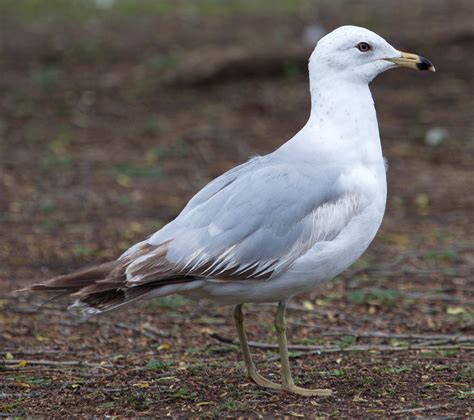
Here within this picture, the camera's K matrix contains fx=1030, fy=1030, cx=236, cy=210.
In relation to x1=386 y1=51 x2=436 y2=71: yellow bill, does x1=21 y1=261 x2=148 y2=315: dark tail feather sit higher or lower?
lower

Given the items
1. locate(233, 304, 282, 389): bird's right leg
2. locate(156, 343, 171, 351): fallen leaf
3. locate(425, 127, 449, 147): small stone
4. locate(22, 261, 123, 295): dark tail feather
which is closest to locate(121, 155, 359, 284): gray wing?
locate(22, 261, 123, 295): dark tail feather

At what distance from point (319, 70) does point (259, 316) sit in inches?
80.2

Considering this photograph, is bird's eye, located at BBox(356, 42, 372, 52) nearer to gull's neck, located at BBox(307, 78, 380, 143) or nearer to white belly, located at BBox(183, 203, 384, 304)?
gull's neck, located at BBox(307, 78, 380, 143)

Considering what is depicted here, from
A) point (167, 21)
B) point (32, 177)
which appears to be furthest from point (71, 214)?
point (167, 21)

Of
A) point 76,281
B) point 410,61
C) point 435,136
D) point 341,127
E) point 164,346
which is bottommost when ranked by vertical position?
point 164,346

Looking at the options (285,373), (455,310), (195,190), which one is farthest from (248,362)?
(195,190)

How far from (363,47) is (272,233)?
1.07m

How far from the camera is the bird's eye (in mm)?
4992

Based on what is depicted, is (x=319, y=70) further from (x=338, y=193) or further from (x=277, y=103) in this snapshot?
(x=277, y=103)

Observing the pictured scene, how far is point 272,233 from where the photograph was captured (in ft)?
15.2

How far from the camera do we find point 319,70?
5023 millimetres

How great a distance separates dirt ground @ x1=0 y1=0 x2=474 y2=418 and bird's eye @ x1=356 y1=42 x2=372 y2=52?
1.59 metres

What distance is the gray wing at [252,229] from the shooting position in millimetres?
4543

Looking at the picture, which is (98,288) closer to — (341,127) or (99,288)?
(99,288)
